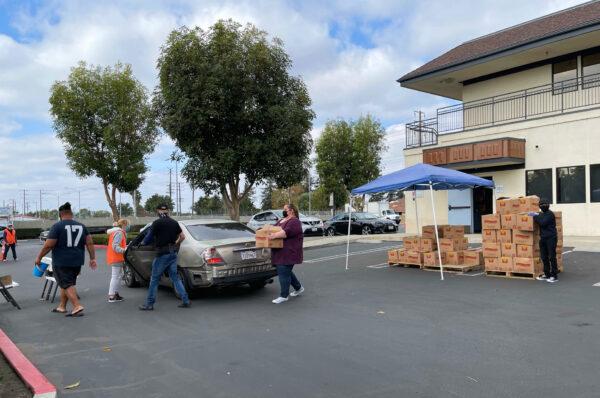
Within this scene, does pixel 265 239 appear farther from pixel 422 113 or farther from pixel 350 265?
pixel 422 113

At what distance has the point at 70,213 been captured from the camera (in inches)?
336

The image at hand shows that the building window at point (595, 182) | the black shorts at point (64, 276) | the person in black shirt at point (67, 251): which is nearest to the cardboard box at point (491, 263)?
the person in black shirt at point (67, 251)

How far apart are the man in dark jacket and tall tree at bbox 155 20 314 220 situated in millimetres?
10954

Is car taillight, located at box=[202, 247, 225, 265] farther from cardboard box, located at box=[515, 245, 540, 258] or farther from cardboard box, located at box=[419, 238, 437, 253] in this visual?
cardboard box, located at box=[515, 245, 540, 258]

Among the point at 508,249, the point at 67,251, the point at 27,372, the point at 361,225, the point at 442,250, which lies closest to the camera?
the point at 27,372

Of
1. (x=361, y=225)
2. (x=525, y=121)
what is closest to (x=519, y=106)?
(x=525, y=121)

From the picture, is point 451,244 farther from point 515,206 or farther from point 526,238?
point 526,238

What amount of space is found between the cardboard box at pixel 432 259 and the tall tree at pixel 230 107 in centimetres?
854

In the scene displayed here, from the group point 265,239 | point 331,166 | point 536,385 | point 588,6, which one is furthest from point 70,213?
point 331,166

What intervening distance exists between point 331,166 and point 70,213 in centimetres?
3207

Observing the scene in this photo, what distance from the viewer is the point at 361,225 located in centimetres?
2916

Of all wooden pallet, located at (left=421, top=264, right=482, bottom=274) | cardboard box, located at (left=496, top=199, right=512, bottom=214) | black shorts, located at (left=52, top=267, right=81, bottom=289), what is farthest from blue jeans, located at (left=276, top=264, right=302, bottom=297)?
cardboard box, located at (left=496, top=199, right=512, bottom=214)

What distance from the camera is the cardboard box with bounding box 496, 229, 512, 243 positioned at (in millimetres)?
10945

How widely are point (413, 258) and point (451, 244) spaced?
1.12 meters
